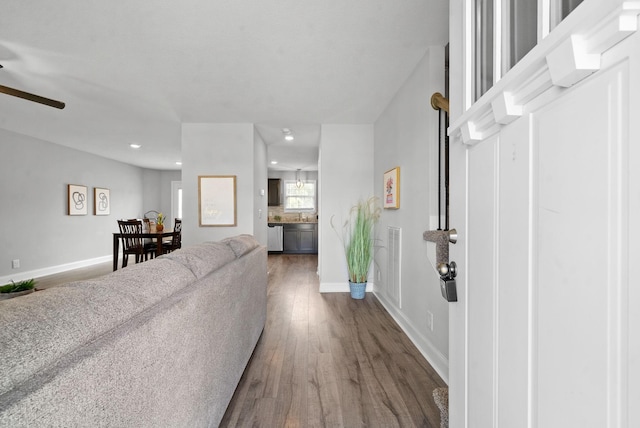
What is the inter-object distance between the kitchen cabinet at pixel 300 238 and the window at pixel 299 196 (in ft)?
2.73

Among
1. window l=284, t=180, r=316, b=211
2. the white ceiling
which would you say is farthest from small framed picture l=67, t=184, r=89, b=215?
window l=284, t=180, r=316, b=211

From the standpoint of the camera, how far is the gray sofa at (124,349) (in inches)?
20.5

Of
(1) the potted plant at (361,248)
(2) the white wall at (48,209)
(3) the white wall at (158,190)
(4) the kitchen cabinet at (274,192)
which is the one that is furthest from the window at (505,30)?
(3) the white wall at (158,190)

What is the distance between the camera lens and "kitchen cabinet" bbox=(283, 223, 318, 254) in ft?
25.5

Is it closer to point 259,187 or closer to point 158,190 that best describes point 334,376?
point 259,187

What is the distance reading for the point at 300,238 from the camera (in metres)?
7.80

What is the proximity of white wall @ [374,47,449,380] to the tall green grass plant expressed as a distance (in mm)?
502

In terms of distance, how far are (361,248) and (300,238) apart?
4.20m

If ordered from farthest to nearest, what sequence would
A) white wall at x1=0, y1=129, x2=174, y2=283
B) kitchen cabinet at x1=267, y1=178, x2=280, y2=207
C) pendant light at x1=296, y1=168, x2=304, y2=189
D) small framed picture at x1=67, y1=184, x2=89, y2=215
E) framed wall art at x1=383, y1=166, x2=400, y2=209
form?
pendant light at x1=296, y1=168, x2=304, y2=189 → kitchen cabinet at x1=267, y1=178, x2=280, y2=207 → small framed picture at x1=67, y1=184, x2=89, y2=215 → white wall at x1=0, y1=129, x2=174, y2=283 → framed wall art at x1=383, y1=166, x2=400, y2=209

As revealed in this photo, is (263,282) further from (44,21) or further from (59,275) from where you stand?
(59,275)

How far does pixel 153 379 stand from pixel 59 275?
6284 millimetres

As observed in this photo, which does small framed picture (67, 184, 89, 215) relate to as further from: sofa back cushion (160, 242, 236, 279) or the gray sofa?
the gray sofa

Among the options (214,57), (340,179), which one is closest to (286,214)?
(340,179)

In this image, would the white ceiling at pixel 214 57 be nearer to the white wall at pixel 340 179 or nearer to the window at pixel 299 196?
the white wall at pixel 340 179
